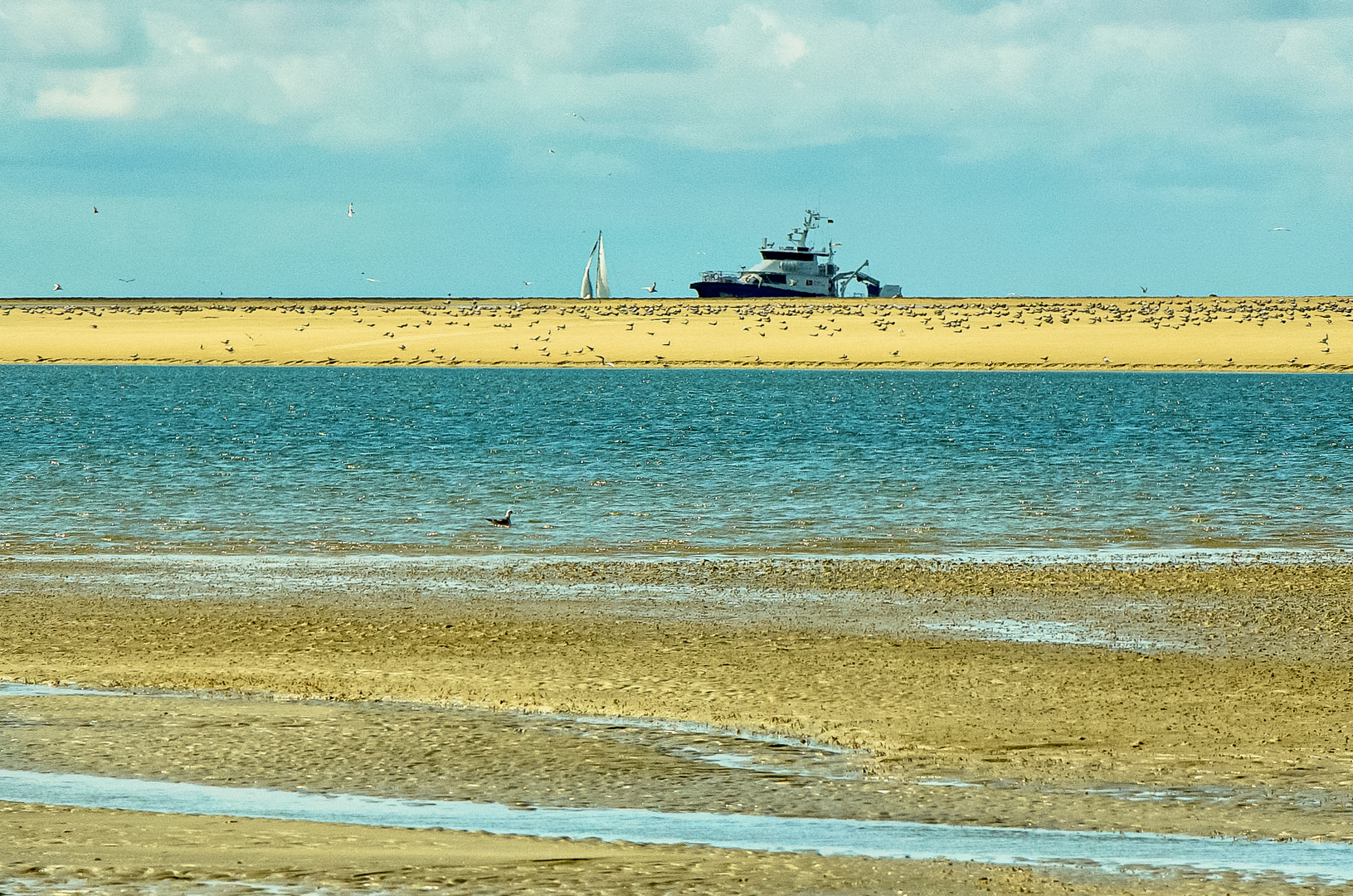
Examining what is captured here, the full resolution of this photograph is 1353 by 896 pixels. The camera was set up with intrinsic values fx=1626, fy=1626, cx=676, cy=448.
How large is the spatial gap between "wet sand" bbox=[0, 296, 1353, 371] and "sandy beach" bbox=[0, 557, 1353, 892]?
75292 mm

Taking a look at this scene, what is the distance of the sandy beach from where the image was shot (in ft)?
29.7

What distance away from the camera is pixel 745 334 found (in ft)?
335

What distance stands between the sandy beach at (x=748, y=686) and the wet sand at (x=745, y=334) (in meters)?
75.3

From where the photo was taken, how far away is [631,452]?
1464 inches

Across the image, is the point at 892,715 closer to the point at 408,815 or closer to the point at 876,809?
the point at 876,809

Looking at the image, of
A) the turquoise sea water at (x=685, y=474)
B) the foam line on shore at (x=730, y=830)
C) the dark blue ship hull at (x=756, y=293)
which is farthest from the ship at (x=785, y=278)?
the foam line on shore at (x=730, y=830)

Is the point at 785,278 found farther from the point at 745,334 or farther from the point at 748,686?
the point at 748,686

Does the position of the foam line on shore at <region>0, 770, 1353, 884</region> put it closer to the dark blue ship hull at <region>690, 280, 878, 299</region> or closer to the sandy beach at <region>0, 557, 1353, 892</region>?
the sandy beach at <region>0, 557, 1353, 892</region>

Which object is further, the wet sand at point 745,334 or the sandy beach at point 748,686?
the wet sand at point 745,334

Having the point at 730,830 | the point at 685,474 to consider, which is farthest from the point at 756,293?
the point at 730,830

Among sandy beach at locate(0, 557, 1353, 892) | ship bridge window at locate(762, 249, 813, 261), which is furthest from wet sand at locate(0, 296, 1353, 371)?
sandy beach at locate(0, 557, 1353, 892)

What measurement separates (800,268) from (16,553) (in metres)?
107

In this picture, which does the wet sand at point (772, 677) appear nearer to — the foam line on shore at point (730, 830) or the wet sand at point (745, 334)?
the foam line on shore at point (730, 830)

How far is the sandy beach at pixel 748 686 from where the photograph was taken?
357 inches
